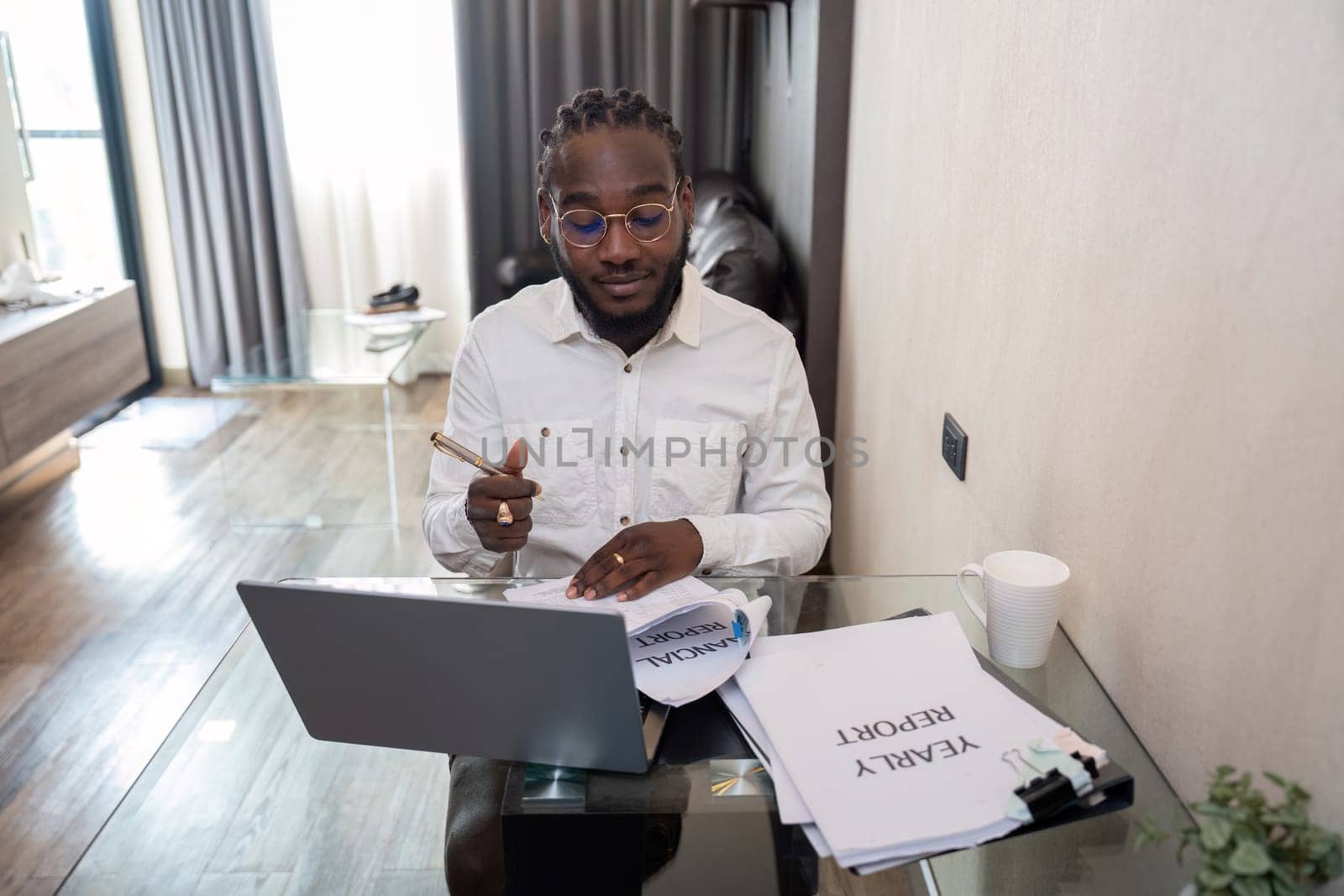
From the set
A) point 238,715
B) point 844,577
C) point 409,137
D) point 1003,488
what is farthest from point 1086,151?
point 409,137

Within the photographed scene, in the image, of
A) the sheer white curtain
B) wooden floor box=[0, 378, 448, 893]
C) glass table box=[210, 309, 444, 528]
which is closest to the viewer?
wooden floor box=[0, 378, 448, 893]

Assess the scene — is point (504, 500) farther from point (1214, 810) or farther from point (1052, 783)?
point (1214, 810)

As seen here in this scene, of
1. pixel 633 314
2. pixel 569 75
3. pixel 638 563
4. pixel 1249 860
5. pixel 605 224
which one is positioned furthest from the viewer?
pixel 569 75

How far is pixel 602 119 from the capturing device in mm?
1385

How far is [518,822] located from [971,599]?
0.59 metres

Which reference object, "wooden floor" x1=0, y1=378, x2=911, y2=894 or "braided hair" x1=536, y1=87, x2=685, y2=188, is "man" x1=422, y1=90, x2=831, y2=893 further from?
"wooden floor" x1=0, y1=378, x2=911, y2=894

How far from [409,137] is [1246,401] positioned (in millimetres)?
4115

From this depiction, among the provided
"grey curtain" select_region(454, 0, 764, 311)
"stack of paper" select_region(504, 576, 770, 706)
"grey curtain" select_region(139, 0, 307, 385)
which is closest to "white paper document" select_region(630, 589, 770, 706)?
"stack of paper" select_region(504, 576, 770, 706)

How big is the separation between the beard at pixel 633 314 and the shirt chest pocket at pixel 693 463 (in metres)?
0.15

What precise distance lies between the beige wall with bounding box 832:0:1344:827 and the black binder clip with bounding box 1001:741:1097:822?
0.39 ft

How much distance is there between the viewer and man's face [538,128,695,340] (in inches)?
53.5

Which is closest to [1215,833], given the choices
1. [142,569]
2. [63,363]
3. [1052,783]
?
[1052,783]

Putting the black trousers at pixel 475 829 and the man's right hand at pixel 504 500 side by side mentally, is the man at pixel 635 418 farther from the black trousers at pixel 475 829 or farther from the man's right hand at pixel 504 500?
the black trousers at pixel 475 829

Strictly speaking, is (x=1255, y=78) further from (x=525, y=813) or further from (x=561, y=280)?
(x=561, y=280)
